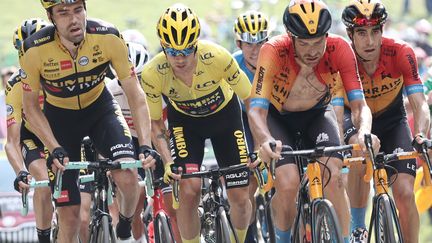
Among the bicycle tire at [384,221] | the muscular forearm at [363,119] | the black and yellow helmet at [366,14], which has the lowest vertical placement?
the bicycle tire at [384,221]

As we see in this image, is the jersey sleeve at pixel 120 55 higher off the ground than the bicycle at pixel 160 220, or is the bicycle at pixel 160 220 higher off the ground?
the jersey sleeve at pixel 120 55

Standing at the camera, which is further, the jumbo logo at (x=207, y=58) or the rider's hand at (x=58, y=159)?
the jumbo logo at (x=207, y=58)

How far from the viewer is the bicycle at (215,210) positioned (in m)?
9.57

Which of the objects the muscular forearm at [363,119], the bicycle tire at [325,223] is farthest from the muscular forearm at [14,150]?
the muscular forearm at [363,119]

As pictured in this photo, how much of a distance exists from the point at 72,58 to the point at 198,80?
1.33 m

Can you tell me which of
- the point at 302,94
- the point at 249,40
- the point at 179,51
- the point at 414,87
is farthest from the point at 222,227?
the point at 249,40

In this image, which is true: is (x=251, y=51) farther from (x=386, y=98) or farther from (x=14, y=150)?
(x=14, y=150)

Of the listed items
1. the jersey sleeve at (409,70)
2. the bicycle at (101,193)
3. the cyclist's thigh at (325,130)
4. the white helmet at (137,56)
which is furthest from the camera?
the white helmet at (137,56)

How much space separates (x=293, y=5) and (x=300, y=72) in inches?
22.5

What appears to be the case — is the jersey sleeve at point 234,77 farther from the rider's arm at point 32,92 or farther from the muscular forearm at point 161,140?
the rider's arm at point 32,92

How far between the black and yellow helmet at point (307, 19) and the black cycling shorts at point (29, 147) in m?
3.05

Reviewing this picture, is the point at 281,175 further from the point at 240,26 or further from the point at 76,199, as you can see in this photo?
the point at 240,26

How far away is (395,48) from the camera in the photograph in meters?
9.79

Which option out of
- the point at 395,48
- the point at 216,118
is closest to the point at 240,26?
the point at 216,118
